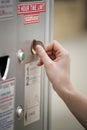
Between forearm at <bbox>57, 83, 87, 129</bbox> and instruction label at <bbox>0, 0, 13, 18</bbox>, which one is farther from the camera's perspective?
forearm at <bbox>57, 83, 87, 129</bbox>

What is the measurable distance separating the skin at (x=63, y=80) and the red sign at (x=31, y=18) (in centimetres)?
6

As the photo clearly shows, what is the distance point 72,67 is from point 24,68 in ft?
1.29

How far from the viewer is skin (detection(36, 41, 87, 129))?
73 cm

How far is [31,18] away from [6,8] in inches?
3.6

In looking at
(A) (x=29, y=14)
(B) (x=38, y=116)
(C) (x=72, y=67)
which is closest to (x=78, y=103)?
(B) (x=38, y=116)

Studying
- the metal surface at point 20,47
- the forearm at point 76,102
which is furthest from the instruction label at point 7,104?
the forearm at point 76,102

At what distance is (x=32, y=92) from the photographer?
0.78 meters

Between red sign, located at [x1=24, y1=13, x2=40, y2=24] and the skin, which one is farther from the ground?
red sign, located at [x1=24, y1=13, x2=40, y2=24]

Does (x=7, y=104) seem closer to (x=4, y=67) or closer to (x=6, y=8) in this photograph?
(x=4, y=67)

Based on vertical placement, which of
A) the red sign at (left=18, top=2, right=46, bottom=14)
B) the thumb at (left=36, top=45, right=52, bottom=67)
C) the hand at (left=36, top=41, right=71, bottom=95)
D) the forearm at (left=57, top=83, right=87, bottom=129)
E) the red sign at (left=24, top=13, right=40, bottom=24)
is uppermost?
the red sign at (left=18, top=2, right=46, bottom=14)

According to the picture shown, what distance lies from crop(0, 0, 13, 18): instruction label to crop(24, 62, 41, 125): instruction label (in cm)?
15

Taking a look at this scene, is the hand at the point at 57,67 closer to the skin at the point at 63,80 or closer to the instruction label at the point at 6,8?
the skin at the point at 63,80

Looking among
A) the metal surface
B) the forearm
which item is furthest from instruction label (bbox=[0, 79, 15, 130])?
the forearm

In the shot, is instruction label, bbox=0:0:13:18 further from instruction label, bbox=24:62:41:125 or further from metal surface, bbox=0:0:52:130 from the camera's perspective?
instruction label, bbox=24:62:41:125
